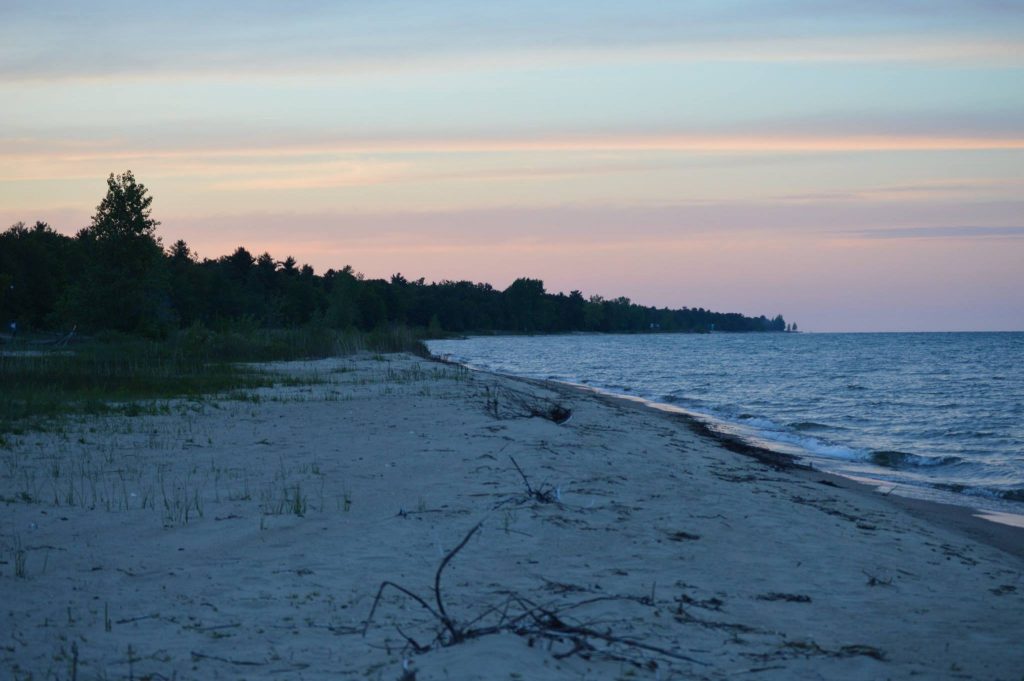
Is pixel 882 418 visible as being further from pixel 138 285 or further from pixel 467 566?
pixel 138 285

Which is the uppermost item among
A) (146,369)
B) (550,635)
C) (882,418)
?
(550,635)

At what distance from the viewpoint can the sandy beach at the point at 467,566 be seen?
4953mm

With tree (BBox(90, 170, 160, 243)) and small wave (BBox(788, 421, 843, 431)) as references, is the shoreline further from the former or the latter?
tree (BBox(90, 170, 160, 243))

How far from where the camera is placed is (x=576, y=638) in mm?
4992

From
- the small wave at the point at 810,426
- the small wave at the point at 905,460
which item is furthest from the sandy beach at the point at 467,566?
the small wave at the point at 810,426

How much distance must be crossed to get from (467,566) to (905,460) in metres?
13.4

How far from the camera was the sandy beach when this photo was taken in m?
4.95

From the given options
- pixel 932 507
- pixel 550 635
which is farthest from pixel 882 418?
pixel 550 635

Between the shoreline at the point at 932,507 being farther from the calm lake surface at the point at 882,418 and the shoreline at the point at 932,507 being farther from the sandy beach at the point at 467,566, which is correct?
the calm lake surface at the point at 882,418

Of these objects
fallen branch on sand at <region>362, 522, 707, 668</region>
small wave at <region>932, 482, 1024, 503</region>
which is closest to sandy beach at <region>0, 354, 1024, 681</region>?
fallen branch on sand at <region>362, 522, 707, 668</region>

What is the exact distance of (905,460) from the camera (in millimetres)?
17141

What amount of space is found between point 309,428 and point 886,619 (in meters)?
10.5

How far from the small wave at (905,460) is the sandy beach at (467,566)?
4.48 m

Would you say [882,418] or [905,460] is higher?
[882,418]
